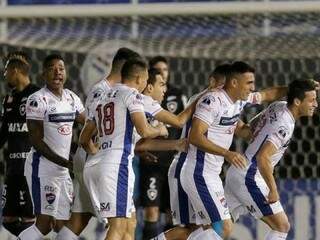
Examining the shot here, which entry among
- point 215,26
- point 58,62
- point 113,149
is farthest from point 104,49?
point 113,149

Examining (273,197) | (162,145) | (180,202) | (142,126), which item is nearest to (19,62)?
(162,145)

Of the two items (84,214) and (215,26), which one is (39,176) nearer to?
(84,214)

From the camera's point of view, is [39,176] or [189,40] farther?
[189,40]

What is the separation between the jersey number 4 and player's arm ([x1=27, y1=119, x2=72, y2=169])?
0.74m

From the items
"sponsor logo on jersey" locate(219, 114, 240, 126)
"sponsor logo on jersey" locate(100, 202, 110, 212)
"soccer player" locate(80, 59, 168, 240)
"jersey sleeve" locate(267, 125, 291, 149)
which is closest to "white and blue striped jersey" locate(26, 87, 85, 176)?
"soccer player" locate(80, 59, 168, 240)

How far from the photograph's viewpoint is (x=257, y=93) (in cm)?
952

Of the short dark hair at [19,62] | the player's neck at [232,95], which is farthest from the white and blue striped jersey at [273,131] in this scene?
Answer: the short dark hair at [19,62]

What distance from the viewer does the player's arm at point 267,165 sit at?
29.0ft

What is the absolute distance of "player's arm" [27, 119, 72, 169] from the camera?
9055 mm

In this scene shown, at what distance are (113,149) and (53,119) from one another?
0.98 metres

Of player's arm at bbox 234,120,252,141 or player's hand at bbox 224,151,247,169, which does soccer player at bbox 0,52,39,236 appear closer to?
player's arm at bbox 234,120,252,141

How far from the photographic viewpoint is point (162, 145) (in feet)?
28.7

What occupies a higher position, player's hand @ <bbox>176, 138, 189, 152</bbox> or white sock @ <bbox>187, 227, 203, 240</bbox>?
player's hand @ <bbox>176, 138, 189, 152</bbox>

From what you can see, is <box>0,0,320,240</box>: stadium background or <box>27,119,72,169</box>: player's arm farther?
<box>0,0,320,240</box>: stadium background
